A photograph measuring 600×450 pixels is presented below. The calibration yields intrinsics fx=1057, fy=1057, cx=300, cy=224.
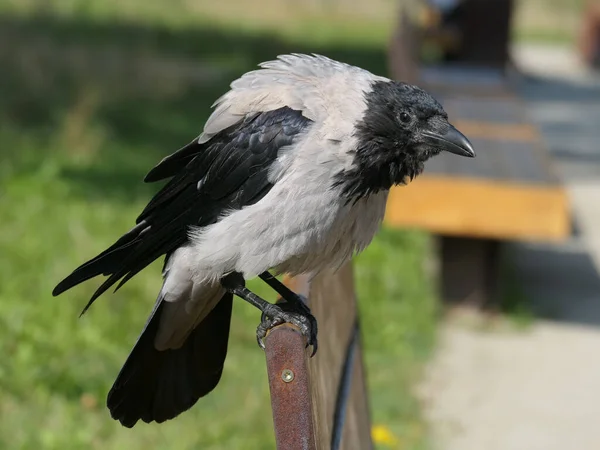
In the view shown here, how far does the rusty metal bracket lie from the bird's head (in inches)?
37.0

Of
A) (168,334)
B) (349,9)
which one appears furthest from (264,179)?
(349,9)

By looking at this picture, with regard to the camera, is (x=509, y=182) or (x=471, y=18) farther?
(x=471, y=18)

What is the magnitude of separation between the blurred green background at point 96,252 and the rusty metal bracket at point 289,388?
7.38 ft

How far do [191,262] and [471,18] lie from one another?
38.1ft

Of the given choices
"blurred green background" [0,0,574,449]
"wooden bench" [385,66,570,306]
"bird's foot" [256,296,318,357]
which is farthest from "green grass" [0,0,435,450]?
"bird's foot" [256,296,318,357]

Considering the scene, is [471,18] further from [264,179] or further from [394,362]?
[264,179]

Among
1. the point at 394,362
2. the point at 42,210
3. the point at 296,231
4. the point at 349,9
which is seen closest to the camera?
the point at 296,231

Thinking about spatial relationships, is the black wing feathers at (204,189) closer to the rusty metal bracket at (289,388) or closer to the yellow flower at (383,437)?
the rusty metal bracket at (289,388)

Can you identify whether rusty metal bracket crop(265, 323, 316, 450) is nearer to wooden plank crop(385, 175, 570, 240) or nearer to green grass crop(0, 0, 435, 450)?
green grass crop(0, 0, 435, 450)

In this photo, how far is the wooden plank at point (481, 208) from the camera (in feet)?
19.0

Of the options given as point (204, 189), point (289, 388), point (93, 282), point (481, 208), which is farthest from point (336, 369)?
point (481, 208)

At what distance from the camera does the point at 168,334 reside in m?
3.06

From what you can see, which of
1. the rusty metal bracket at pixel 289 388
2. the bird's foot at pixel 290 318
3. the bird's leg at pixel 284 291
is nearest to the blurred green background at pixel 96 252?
the bird's leg at pixel 284 291

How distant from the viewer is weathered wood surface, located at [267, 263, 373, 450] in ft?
7.73
